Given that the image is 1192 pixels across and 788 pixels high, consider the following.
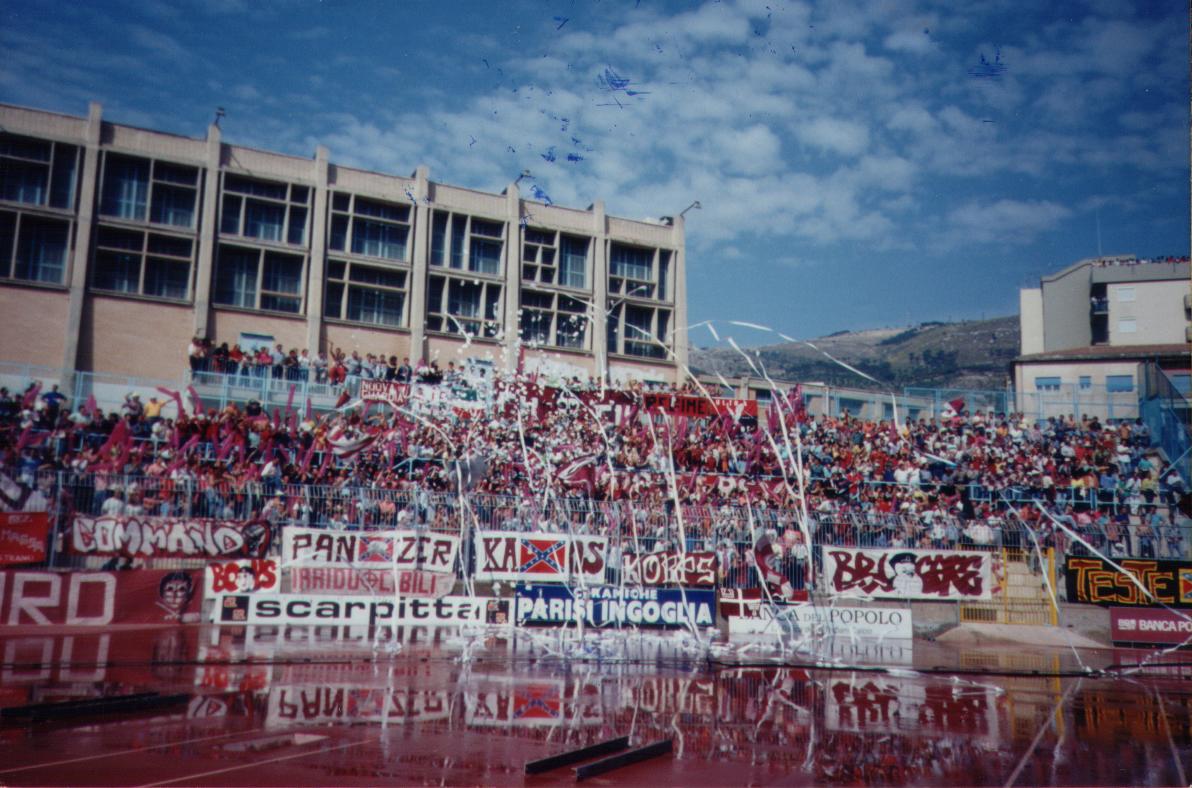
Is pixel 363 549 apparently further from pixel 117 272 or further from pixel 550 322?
pixel 550 322

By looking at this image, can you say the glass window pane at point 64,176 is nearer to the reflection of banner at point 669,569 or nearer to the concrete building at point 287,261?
the concrete building at point 287,261

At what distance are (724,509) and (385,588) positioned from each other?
9.77 m

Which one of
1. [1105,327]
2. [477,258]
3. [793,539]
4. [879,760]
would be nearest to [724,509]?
[793,539]

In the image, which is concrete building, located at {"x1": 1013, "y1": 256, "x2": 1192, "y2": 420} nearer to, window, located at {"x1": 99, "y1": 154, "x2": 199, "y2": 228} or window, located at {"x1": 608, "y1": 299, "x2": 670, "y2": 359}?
window, located at {"x1": 608, "y1": 299, "x2": 670, "y2": 359}

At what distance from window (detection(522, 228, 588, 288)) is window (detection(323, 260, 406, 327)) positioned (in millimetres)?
7594

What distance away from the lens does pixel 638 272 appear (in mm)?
55656

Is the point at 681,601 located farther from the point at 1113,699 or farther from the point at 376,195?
the point at 376,195

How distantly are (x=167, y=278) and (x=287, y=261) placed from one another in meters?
5.81

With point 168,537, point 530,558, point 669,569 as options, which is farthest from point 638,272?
point 168,537

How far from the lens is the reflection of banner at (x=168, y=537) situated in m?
21.2

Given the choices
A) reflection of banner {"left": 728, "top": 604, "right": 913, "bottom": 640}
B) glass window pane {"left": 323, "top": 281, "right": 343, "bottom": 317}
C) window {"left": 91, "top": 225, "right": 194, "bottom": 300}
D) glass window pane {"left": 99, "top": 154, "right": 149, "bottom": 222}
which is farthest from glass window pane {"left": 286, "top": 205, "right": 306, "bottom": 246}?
reflection of banner {"left": 728, "top": 604, "right": 913, "bottom": 640}

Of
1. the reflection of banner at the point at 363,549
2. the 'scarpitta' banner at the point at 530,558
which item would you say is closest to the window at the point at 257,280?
the reflection of banner at the point at 363,549

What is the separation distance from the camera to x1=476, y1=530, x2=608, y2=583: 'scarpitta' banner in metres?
23.9

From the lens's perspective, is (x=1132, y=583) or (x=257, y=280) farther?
(x=257, y=280)
